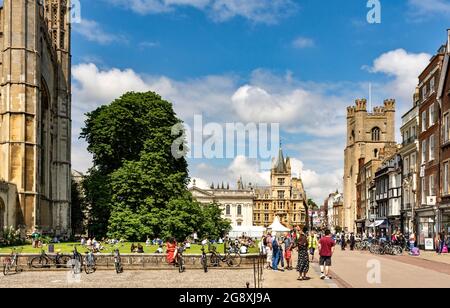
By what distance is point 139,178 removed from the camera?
2138 inches

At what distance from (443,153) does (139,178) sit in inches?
1001

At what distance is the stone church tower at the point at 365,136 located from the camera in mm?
124137

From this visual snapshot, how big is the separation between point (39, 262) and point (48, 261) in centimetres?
41

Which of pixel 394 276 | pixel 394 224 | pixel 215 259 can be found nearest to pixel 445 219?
pixel 215 259

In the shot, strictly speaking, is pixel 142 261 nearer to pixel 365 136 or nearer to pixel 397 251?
pixel 397 251

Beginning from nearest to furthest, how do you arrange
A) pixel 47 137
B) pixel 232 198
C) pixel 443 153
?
pixel 443 153
pixel 47 137
pixel 232 198

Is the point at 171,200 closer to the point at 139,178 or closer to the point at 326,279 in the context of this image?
the point at 139,178

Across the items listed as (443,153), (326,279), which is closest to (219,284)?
(326,279)

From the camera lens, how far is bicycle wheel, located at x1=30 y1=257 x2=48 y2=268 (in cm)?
2834

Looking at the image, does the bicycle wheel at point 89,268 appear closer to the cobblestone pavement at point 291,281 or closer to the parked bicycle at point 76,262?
the parked bicycle at point 76,262

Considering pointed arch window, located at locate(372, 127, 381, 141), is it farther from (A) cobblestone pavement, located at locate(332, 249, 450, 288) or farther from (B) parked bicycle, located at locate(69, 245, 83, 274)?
(B) parked bicycle, located at locate(69, 245, 83, 274)

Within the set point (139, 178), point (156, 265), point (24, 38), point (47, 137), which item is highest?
point (24, 38)

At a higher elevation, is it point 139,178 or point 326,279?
point 139,178

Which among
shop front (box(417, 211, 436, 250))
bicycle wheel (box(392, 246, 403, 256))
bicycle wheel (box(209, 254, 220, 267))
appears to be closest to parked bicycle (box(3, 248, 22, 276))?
bicycle wheel (box(209, 254, 220, 267))
